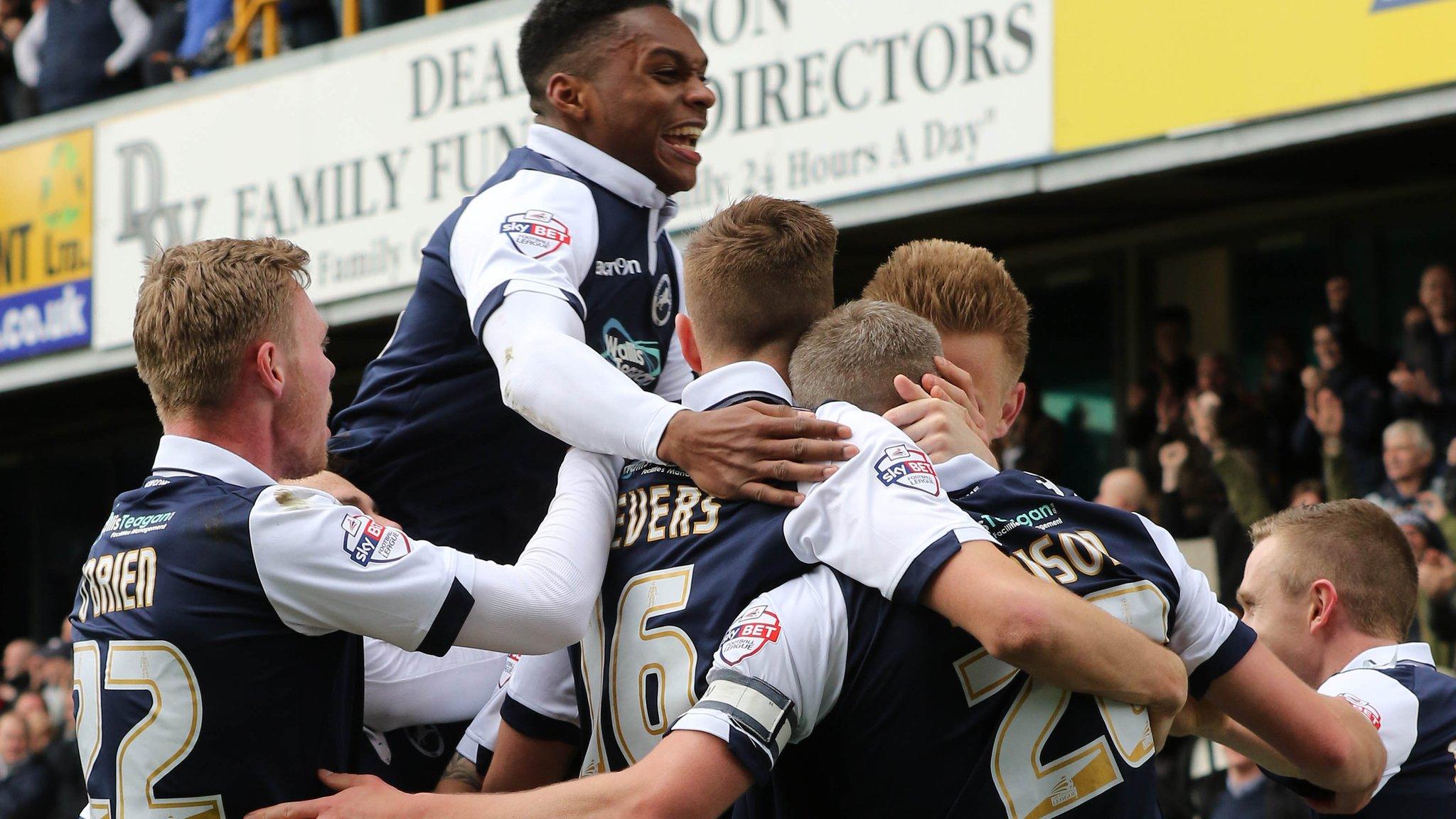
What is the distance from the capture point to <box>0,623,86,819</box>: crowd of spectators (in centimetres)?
1318

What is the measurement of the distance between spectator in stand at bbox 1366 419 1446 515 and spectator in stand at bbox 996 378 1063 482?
7.48 feet

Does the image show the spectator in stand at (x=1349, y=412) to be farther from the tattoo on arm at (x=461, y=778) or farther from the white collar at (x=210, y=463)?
the white collar at (x=210, y=463)

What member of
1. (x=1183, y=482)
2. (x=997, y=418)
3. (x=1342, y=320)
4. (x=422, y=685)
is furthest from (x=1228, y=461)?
(x=422, y=685)

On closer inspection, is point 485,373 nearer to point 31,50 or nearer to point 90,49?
point 90,49

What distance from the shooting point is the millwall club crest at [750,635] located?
2.99m

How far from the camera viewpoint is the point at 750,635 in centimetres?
300

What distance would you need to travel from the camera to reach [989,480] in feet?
10.5

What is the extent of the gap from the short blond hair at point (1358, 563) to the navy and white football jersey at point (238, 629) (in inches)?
75.4

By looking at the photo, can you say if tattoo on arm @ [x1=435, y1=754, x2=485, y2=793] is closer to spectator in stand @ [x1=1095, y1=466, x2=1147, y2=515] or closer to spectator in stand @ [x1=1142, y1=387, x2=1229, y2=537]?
spectator in stand @ [x1=1095, y1=466, x2=1147, y2=515]

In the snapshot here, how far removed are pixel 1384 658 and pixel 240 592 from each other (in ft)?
7.86

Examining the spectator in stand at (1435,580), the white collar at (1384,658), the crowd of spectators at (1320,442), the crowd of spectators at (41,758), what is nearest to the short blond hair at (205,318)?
the white collar at (1384,658)

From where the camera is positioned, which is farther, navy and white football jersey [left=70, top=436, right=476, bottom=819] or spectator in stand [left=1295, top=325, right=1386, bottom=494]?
spectator in stand [left=1295, top=325, right=1386, bottom=494]

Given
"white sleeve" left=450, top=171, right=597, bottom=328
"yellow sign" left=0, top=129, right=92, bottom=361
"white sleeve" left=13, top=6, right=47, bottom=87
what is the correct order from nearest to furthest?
"white sleeve" left=450, top=171, right=597, bottom=328
"yellow sign" left=0, top=129, right=92, bottom=361
"white sleeve" left=13, top=6, right=47, bottom=87

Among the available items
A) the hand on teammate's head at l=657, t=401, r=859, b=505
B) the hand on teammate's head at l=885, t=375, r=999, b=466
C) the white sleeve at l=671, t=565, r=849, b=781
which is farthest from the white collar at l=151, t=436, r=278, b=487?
the hand on teammate's head at l=885, t=375, r=999, b=466
